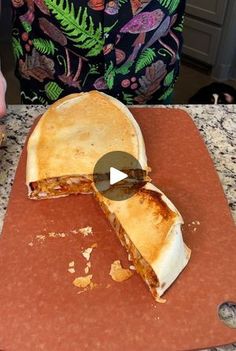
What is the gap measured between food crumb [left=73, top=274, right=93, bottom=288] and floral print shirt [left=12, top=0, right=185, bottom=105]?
1.78 ft

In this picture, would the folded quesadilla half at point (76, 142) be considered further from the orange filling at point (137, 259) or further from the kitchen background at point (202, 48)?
the kitchen background at point (202, 48)

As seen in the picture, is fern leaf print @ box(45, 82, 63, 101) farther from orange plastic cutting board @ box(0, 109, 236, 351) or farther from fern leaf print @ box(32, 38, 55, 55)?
orange plastic cutting board @ box(0, 109, 236, 351)

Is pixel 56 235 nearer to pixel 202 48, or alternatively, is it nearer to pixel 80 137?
pixel 80 137

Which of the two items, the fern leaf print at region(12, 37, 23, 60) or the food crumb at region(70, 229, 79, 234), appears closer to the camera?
the food crumb at region(70, 229, 79, 234)

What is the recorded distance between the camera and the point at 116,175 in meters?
0.80

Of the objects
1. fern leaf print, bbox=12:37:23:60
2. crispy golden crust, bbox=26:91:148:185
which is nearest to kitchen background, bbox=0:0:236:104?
fern leaf print, bbox=12:37:23:60

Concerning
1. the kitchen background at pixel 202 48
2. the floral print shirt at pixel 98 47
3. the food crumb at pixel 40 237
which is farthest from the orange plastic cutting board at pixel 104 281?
the kitchen background at pixel 202 48

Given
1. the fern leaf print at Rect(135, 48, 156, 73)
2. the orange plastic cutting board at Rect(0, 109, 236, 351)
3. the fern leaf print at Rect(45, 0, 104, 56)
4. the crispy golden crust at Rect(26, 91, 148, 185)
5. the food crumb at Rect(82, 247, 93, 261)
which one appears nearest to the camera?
the orange plastic cutting board at Rect(0, 109, 236, 351)

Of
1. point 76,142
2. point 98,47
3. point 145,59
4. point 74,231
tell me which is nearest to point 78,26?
point 98,47

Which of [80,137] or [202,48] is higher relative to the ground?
[80,137]

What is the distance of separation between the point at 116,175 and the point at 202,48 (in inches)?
92.7

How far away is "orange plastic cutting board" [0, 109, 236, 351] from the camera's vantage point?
609 millimetres
